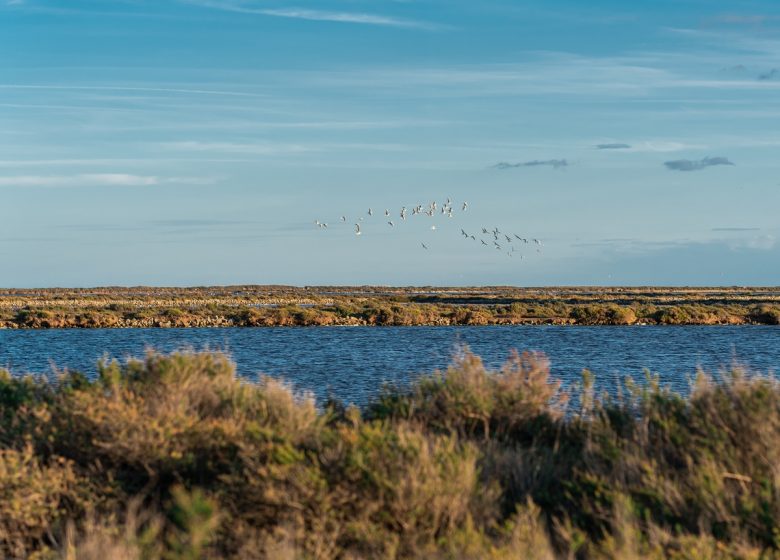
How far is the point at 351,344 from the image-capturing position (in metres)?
49.3

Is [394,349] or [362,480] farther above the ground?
[362,480]

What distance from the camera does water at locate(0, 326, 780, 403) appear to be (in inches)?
1289

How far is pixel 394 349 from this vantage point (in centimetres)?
4559

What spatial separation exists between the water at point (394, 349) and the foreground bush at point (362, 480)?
13139 mm

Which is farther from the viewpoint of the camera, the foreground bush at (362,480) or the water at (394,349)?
the water at (394,349)

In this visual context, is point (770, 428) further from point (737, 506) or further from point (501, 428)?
point (501, 428)

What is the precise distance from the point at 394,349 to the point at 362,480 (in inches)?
1453

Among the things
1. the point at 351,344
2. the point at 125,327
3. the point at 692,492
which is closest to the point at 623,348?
the point at 351,344

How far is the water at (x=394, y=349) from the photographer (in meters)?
32.8

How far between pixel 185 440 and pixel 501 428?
378 centimetres

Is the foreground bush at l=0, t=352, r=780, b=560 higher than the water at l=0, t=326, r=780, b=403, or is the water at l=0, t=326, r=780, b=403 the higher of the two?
the foreground bush at l=0, t=352, r=780, b=560

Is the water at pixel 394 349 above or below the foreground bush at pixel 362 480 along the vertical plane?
below

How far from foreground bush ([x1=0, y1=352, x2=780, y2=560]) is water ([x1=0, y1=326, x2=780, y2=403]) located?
13.1 m

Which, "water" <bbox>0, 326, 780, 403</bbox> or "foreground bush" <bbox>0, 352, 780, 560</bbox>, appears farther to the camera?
"water" <bbox>0, 326, 780, 403</bbox>
